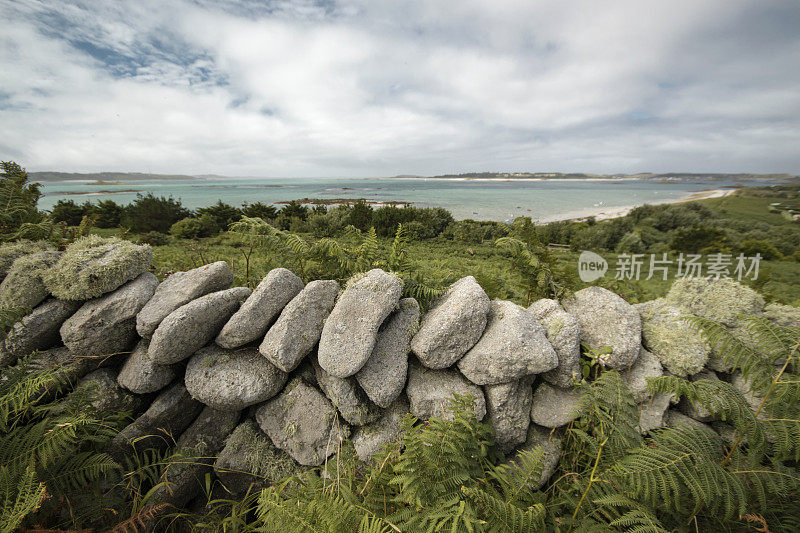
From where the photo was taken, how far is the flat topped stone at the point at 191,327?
2686mm

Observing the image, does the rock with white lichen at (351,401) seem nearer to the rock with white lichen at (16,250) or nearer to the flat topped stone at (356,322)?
the flat topped stone at (356,322)

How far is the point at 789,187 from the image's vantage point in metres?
22.7

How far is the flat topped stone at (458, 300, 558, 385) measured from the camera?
2613mm

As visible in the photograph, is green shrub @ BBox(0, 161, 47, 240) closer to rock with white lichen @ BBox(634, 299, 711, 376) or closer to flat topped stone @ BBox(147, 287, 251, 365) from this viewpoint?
flat topped stone @ BBox(147, 287, 251, 365)

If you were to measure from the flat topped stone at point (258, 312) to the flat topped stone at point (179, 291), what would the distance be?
1.95ft

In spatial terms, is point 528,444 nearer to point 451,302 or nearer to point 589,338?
point 589,338

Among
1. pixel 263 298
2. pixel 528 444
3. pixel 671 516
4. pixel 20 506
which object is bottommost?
pixel 528 444

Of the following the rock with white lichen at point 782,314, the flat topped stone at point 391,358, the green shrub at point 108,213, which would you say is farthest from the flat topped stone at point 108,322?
the green shrub at point 108,213

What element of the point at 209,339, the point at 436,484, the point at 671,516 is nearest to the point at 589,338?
the point at 671,516

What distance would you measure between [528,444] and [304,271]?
3168mm

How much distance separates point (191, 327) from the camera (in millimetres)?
2770

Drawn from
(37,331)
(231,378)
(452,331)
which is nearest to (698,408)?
(452,331)

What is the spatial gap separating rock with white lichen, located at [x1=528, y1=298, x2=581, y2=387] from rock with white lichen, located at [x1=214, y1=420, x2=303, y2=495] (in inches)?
111

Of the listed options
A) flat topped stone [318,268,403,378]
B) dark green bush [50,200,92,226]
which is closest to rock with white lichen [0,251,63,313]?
flat topped stone [318,268,403,378]
